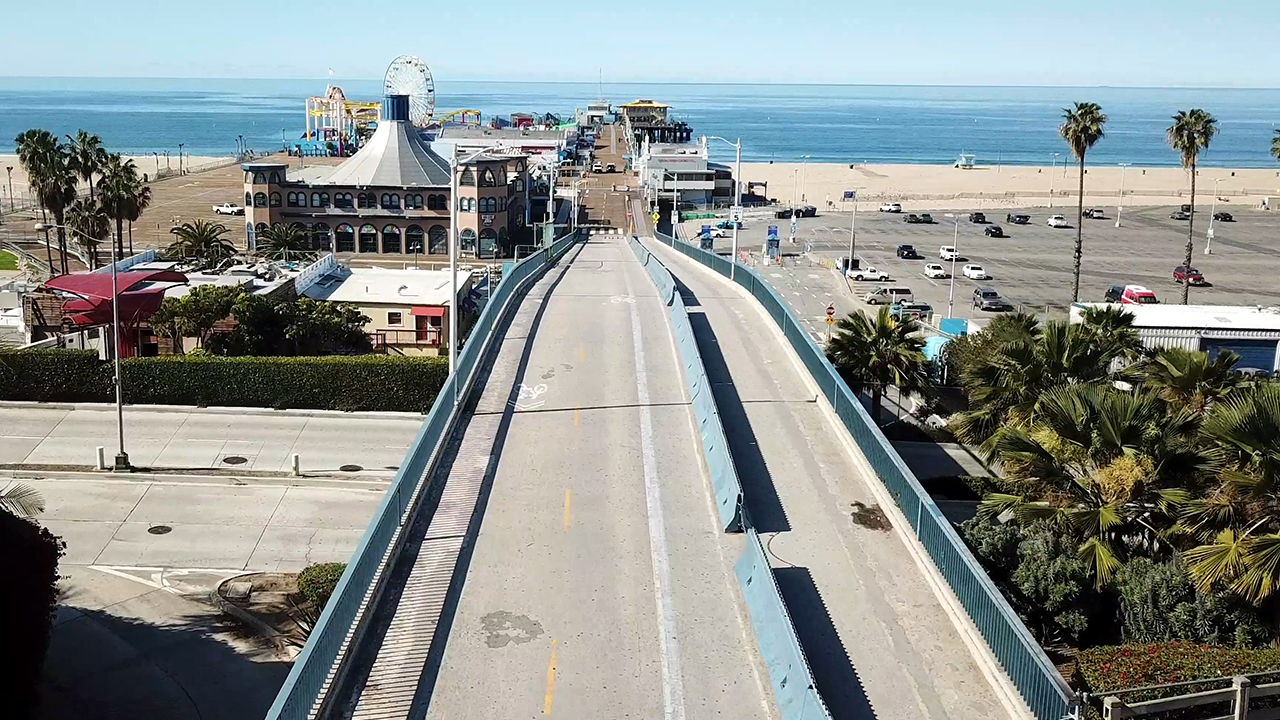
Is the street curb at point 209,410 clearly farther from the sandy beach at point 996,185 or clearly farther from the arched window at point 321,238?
the sandy beach at point 996,185

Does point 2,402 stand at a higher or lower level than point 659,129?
lower

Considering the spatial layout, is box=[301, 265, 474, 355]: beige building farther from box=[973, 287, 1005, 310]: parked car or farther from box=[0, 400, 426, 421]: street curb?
box=[973, 287, 1005, 310]: parked car

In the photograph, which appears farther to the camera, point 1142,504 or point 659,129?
point 659,129

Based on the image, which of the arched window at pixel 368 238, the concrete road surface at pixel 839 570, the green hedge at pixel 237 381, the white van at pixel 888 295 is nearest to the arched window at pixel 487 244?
the arched window at pixel 368 238

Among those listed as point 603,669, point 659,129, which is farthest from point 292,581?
point 659,129

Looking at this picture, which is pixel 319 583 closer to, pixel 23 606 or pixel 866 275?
pixel 23 606

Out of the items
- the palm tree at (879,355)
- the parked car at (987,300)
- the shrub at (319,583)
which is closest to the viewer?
the shrub at (319,583)

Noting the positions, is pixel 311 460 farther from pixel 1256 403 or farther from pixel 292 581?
pixel 1256 403
